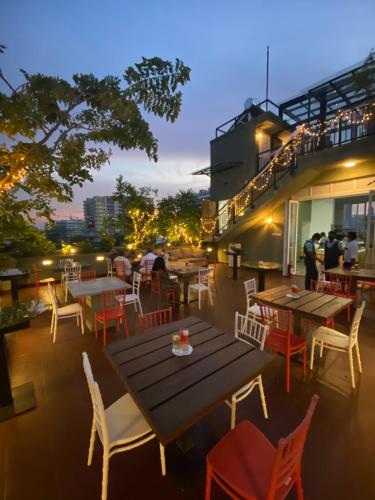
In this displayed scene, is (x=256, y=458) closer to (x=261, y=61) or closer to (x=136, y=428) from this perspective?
(x=136, y=428)

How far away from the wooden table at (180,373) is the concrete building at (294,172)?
6.62 meters

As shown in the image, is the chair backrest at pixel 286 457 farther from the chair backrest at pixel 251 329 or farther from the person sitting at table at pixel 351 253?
the person sitting at table at pixel 351 253

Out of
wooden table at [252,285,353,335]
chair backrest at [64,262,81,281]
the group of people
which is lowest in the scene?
chair backrest at [64,262,81,281]

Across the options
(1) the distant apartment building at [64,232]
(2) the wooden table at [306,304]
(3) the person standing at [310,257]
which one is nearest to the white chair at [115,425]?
(2) the wooden table at [306,304]

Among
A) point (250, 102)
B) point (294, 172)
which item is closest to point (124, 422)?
point (294, 172)

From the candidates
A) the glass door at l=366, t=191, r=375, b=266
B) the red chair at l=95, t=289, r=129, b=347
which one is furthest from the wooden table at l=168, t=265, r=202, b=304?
the glass door at l=366, t=191, r=375, b=266

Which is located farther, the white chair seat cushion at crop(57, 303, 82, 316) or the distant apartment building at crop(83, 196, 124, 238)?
the distant apartment building at crop(83, 196, 124, 238)

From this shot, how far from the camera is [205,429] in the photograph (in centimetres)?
209

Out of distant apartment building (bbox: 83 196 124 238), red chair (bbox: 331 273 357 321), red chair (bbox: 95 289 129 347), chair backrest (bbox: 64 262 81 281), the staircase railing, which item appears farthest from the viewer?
distant apartment building (bbox: 83 196 124 238)

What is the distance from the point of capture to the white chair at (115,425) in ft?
4.73

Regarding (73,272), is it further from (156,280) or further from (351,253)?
(351,253)

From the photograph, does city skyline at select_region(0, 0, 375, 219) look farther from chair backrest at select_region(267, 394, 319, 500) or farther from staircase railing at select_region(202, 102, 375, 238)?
chair backrest at select_region(267, 394, 319, 500)

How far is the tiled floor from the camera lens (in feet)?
5.29

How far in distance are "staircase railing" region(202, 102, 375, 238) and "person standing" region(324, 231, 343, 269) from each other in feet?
8.64
